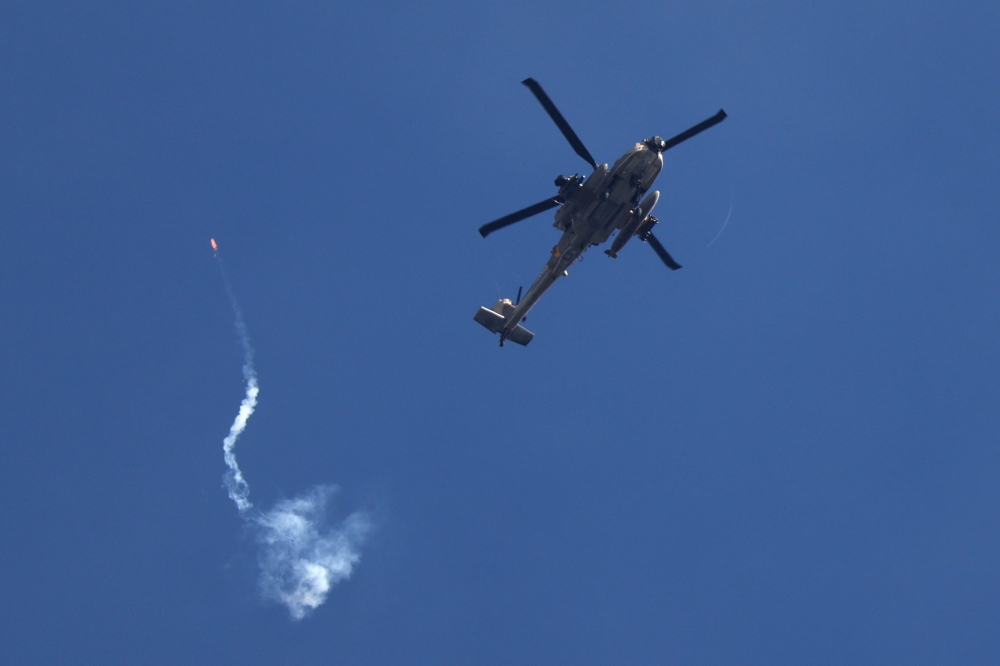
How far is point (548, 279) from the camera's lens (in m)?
45.6

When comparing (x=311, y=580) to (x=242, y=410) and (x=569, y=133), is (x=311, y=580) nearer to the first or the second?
(x=242, y=410)

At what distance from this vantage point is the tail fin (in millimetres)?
47594

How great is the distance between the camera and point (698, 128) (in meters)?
38.1

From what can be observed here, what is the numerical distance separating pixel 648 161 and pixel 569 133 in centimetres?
406

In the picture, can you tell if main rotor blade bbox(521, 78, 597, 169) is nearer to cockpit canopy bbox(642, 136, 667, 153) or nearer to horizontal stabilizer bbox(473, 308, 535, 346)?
cockpit canopy bbox(642, 136, 667, 153)

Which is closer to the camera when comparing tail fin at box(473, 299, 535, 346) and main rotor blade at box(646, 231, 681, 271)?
main rotor blade at box(646, 231, 681, 271)

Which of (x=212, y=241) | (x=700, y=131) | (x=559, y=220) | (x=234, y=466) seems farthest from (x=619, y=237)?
(x=234, y=466)

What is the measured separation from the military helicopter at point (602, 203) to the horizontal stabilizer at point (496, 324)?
4.08m

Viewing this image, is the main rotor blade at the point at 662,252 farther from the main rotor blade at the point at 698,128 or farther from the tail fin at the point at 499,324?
the tail fin at the point at 499,324

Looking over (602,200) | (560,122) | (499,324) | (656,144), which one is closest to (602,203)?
(602,200)

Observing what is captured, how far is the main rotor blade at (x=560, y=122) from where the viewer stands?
117 ft

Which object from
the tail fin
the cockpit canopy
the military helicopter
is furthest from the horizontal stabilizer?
the cockpit canopy

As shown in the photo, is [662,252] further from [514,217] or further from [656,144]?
[514,217]

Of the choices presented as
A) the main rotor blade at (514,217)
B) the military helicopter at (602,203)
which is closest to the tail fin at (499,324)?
the military helicopter at (602,203)
